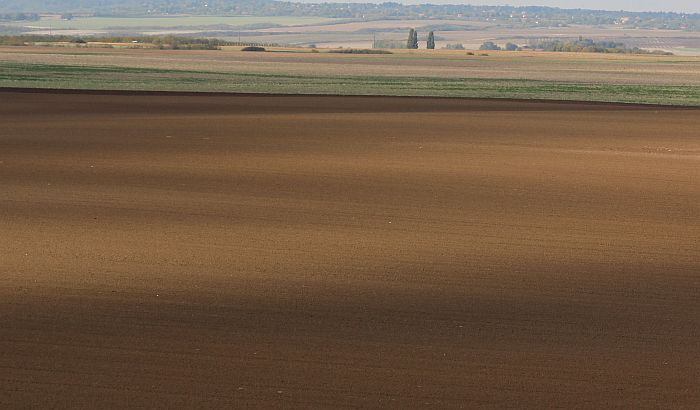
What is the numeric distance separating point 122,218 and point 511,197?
6.81m

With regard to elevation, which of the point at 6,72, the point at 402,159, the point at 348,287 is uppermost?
the point at 348,287

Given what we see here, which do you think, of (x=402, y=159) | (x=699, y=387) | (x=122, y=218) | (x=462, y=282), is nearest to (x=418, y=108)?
(x=402, y=159)

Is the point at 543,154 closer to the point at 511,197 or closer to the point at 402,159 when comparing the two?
the point at 402,159

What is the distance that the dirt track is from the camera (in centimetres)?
953

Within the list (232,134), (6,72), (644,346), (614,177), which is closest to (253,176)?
(614,177)

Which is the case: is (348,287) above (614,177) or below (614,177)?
above

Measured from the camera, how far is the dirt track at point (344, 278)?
9.53 metres

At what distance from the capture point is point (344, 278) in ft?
43.3

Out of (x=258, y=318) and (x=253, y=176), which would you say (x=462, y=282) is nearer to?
(x=258, y=318)

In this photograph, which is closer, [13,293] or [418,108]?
[13,293]

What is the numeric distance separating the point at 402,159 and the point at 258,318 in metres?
14.7

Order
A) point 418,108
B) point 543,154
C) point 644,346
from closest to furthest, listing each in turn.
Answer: point 644,346, point 543,154, point 418,108

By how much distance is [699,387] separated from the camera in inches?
376

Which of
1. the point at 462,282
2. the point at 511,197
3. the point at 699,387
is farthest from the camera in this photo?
the point at 511,197
